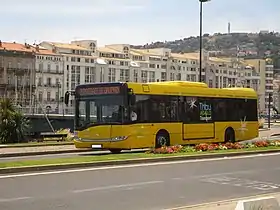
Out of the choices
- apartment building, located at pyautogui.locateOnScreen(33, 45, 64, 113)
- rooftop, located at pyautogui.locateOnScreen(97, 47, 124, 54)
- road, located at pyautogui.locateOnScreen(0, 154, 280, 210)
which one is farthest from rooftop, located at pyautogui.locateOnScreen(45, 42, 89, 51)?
road, located at pyautogui.locateOnScreen(0, 154, 280, 210)

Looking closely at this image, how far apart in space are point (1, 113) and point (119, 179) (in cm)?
2477

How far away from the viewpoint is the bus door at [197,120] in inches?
1131

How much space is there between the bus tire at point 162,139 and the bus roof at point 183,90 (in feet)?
5.93

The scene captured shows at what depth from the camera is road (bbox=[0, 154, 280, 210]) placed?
1226 centimetres

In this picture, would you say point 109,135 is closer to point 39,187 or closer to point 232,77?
point 39,187

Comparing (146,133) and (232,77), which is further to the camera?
(232,77)

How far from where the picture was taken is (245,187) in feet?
49.6

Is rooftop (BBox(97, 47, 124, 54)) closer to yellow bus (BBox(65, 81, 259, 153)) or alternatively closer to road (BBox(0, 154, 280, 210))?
yellow bus (BBox(65, 81, 259, 153))

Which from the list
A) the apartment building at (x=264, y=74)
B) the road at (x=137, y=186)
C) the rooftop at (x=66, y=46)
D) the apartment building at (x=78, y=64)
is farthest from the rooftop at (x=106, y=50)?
the road at (x=137, y=186)

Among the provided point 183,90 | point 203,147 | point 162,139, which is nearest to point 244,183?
point 203,147

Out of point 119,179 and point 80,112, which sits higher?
point 80,112

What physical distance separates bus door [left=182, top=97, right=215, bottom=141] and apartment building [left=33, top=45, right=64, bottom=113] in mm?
100946

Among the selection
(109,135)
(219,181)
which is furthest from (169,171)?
(109,135)

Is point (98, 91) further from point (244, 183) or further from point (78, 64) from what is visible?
point (78, 64)
